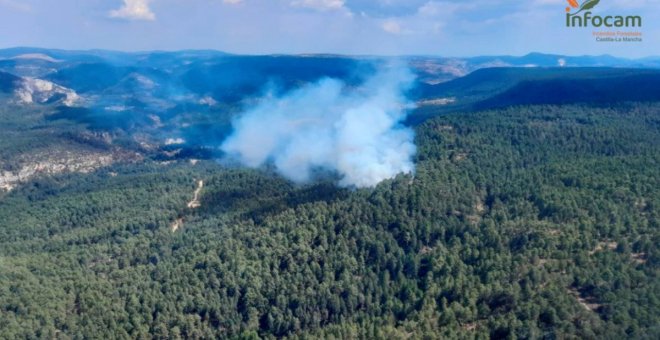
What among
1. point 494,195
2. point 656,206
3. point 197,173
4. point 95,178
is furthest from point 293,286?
point 95,178

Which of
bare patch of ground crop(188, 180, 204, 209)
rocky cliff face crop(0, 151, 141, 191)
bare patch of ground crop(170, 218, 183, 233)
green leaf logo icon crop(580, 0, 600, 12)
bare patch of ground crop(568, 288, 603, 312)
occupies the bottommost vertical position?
bare patch of ground crop(568, 288, 603, 312)

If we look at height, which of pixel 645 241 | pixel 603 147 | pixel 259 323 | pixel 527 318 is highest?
pixel 603 147

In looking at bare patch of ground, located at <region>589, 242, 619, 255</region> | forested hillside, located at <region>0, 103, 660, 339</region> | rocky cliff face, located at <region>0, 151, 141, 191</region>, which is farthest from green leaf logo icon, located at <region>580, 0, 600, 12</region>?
rocky cliff face, located at <region>0, 151, 141, 191</region>

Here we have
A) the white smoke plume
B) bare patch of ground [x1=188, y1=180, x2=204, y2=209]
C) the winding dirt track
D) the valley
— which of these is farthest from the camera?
the white smoke plume

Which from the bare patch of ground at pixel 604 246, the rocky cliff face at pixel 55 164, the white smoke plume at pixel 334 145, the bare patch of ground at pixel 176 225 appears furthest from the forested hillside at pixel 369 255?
the rocky cliff face at pixel 55 164

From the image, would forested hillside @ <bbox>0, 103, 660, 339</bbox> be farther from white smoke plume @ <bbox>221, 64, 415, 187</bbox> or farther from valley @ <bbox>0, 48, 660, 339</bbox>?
white smoke plume @ <bbox>221, 64, 415, 187</bbox>

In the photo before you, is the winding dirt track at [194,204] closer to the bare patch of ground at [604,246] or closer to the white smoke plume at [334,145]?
the white smoke plume at [334,145]

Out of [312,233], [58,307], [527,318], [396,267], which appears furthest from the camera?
[312,233]

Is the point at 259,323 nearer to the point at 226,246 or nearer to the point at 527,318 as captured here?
the point at 226,246

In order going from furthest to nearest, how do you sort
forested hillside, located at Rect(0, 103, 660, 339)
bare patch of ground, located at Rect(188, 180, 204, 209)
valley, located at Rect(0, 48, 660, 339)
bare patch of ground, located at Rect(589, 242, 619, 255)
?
bare patch of ground, located at Rect(188, 180, 204, 209), bare patch of ground, located at Rect(589, 242, 619, 255), valley, located at Rect(0, 48, 660, 339), forested hillside, located at Rect(0, 103, 660, 339)
